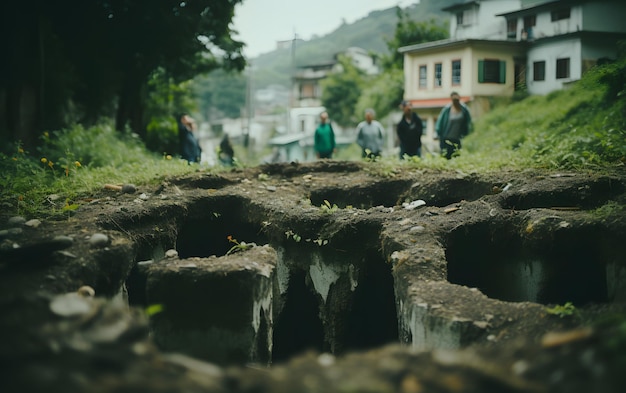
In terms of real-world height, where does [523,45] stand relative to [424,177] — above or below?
above

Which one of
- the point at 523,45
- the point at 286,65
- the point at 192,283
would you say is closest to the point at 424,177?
the point at 192,283

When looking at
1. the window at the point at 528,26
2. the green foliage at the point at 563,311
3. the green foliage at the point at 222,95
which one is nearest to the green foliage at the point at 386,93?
the window at the point at 528,26

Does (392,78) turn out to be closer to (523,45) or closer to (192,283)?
(523,45)

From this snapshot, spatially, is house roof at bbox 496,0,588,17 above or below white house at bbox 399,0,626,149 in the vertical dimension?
above

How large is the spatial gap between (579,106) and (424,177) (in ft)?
30.9

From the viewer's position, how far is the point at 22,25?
13.4m

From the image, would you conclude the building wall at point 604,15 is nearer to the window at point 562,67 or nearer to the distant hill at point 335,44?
the window at point 562,67

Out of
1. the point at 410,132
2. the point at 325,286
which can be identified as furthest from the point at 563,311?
the point at 410,132

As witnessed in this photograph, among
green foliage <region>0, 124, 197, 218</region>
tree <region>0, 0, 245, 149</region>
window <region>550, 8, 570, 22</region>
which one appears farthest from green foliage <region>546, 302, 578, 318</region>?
window <region>550, 8, 570, 22</region>

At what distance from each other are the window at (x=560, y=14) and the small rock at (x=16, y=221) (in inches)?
975

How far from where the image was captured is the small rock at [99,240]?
19.1 feet

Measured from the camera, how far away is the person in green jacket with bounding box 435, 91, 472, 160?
11.7 m

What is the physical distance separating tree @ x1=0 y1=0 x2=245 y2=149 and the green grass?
1077 mm

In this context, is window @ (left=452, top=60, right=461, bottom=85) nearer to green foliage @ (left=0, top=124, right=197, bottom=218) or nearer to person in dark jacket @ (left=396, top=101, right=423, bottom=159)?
person in dark jacket @ (left=396, top=101, right=423, bottom=159)
